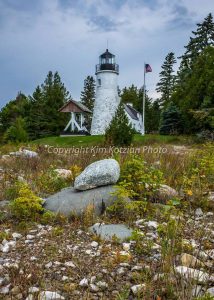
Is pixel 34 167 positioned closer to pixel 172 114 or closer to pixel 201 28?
pixel 172 114

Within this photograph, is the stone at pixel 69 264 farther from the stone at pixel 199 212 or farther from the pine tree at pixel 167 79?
the pine tree at pixel 167 79

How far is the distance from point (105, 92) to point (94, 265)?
32302 mm

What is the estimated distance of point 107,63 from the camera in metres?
35.3

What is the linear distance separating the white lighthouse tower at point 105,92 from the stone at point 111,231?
30026 millimetres

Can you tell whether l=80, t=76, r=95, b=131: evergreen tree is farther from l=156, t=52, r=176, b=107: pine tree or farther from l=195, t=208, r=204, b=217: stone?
l=195, t=208, r=204, b=217: stone

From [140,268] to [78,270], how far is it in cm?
61

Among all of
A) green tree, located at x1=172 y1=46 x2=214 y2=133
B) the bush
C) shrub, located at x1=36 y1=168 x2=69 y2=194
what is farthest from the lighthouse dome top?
the bush

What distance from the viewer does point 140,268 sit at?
3385 millimetres

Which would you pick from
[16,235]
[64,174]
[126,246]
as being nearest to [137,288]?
[126,246]

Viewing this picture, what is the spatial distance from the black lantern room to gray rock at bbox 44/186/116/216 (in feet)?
101

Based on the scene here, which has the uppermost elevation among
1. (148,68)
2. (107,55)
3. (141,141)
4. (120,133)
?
(107,55)

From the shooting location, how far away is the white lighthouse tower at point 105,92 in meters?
34.7

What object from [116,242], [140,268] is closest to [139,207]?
[116,242]

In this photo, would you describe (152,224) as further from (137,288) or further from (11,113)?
(11,113)
